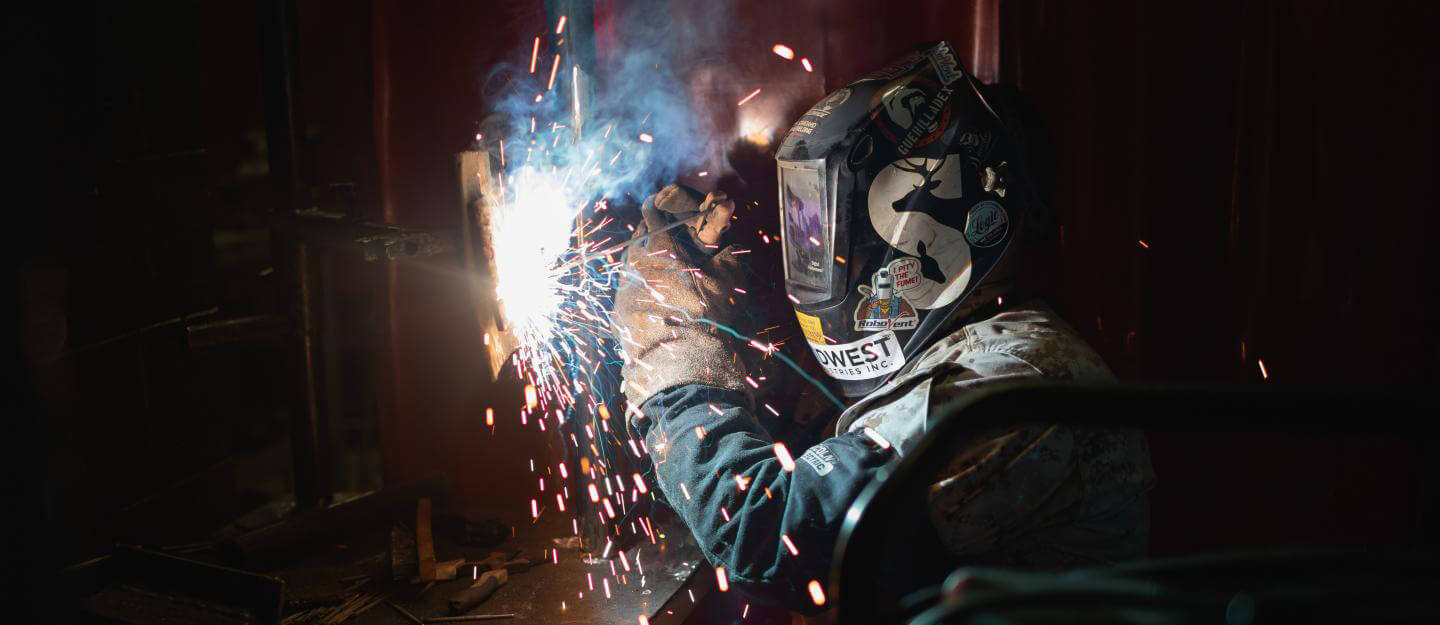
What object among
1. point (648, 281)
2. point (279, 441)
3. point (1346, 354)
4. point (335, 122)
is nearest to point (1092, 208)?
point (1346, 354)

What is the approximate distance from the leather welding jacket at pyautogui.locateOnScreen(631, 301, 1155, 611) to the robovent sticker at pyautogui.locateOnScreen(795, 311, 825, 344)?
0.89 feet

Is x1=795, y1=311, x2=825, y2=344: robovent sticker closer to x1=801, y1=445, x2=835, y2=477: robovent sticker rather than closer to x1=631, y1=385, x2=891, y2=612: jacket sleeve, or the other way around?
x1=631, y1=385, x2=891, y2=612: jacket sleeve

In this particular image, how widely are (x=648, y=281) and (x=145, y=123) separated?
1.63 m

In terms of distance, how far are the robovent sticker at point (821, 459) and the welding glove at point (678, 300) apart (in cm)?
37

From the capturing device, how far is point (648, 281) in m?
2.42

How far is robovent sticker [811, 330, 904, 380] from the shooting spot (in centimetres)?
214

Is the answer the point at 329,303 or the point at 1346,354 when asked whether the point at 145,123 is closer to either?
the point at 329,303

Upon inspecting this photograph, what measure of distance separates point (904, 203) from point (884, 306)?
25cm

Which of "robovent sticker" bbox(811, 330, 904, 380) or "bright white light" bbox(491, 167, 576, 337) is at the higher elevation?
"bright white light" bbox(491, 167, 576, 337)

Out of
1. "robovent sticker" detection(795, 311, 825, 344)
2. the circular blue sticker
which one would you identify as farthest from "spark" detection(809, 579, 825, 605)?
the circular blue sticker

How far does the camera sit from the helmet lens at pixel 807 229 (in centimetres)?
213

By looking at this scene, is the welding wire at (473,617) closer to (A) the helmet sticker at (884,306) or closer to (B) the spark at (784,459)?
(B) the spark at (784,459)

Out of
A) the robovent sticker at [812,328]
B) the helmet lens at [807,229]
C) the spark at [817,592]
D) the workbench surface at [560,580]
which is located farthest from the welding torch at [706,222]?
the spark at [817,592]

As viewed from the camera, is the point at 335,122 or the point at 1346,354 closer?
the point at 1346,354
